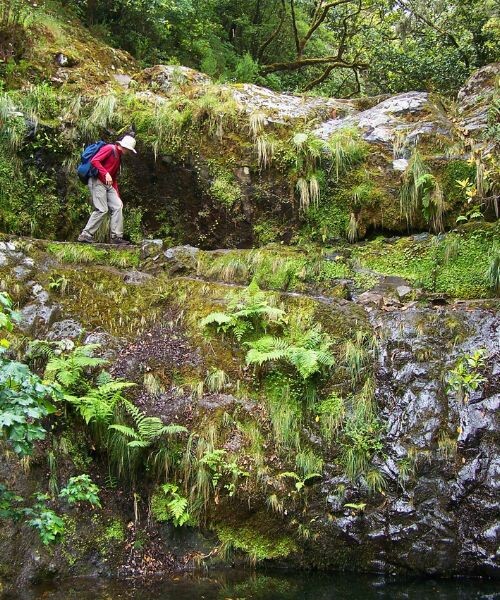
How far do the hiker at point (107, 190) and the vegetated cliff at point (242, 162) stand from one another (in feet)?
2.82

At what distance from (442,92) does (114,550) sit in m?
11.6

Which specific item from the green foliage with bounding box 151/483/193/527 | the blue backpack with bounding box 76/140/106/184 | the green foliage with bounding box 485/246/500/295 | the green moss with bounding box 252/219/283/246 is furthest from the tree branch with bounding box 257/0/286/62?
the green foliage with bounding box 151/483/193/527

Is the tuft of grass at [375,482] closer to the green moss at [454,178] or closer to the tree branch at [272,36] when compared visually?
the green moss at [454,178]

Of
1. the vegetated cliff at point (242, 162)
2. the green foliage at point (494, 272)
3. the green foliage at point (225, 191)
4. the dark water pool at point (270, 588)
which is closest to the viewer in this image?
the dark water pool at point (270, 588)

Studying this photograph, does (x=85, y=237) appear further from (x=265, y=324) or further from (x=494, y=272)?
(x=494, y=272)

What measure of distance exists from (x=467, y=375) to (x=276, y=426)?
2257 mm

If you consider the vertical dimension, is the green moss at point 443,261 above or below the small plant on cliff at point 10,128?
below

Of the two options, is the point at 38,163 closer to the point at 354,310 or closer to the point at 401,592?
the point at 354,310

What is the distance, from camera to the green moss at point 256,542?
5.92m

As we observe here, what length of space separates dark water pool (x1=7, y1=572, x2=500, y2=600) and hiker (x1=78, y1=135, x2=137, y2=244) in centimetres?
556

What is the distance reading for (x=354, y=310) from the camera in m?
7.83

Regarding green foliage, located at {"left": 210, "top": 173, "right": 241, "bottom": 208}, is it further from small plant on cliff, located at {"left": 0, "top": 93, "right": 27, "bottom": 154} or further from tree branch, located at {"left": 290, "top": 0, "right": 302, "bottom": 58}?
tree branch, located at {"left": 290, "top": 0, "right": 302, "bottom": 58}

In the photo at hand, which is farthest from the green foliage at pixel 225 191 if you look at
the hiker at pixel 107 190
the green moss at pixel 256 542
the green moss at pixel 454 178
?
the green moss at pixel 256 542

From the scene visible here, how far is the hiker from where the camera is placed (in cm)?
916
